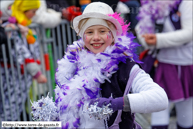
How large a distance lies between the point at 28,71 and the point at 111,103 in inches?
89.4

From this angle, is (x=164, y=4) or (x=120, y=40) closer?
(x=120, y=40)

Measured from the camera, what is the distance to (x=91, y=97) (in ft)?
7.20

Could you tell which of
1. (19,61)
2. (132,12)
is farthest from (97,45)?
(132,12)

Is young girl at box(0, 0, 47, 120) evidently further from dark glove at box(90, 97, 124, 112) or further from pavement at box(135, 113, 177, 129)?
dark glove at box(90, 97, 124, 112)

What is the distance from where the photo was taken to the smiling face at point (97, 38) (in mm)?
2260

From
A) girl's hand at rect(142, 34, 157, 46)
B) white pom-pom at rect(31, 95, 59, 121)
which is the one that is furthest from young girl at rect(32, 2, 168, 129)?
girl's hand at rect(142, 34, 157, 46)

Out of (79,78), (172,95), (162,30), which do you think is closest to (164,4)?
(162,30)

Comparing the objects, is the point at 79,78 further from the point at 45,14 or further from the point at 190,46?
the point at 45,14

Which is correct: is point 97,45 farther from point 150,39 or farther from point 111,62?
point 150,39

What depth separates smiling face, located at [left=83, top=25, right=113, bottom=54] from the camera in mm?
2260

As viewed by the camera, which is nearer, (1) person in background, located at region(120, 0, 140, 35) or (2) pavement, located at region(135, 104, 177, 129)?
(2) pavement, located at region(135, 104, 177, 129)

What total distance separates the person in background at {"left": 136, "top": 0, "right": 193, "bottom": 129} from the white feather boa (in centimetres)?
139

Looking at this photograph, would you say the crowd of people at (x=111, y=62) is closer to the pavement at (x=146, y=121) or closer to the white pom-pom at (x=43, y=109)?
the white pom-pom at (x=43, y=109)

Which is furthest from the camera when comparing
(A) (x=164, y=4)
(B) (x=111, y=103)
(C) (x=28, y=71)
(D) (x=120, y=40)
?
(C) (x=28, y=71)
